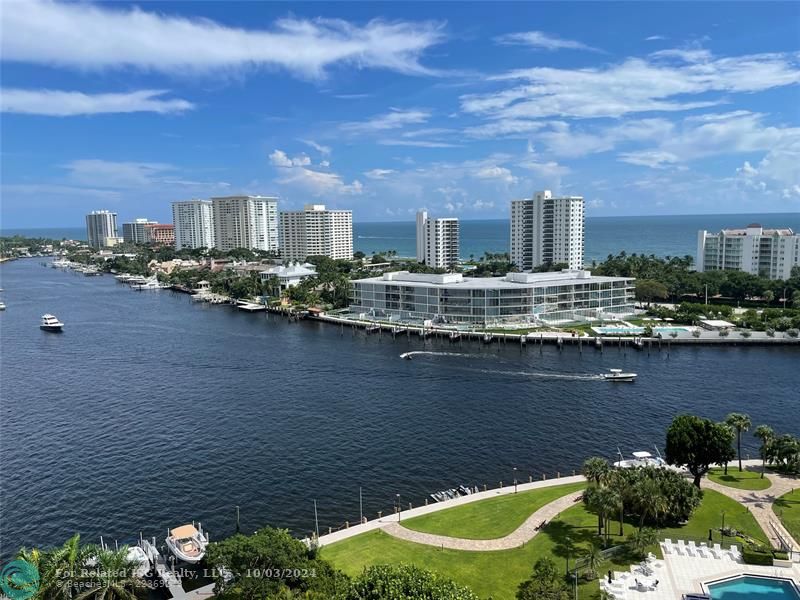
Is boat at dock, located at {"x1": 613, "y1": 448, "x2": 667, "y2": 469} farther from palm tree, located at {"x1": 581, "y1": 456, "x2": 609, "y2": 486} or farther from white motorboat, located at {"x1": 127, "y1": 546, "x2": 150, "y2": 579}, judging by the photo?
white motorboat, located at {"x1": 127, "y1": 546, "x2": 150, "y2": 579}

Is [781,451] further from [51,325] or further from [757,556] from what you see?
[51,325]

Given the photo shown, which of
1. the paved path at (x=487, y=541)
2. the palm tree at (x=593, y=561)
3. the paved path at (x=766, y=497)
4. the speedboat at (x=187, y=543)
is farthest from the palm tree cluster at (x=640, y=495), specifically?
the speedboat at (x=187, y=543)

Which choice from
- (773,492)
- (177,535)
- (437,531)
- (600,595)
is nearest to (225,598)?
(177,535)

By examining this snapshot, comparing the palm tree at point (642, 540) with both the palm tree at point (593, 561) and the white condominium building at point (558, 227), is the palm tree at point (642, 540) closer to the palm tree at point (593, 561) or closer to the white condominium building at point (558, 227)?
the palm tree at point (593, 561)

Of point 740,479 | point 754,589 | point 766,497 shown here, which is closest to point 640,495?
point 754,589

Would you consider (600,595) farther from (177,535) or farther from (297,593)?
(177,535)

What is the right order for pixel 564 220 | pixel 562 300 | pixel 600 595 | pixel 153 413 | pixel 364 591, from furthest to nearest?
1. pixel 564 220
2. pixel 562 300
3. pixel 153 413
4. pixel 600 595
5. pixel 364 591

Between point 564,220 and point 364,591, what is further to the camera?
point 564,220
